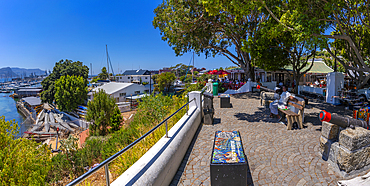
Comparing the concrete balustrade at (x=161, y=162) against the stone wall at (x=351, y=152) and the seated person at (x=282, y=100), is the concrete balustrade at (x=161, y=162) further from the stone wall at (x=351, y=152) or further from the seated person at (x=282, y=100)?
the seated person at (x=282, y=100)

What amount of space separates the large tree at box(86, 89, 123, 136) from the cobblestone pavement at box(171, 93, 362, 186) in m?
12.6

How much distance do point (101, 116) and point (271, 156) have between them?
15.6 meters

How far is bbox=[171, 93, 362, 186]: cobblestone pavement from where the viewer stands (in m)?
3.83

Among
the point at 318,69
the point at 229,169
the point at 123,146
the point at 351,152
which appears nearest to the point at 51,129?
the point at 123,146

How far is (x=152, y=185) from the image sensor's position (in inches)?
117

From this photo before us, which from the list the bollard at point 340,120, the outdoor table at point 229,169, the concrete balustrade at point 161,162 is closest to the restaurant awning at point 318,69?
the bollard at point 340,120

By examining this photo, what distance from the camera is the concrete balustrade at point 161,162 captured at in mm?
2793

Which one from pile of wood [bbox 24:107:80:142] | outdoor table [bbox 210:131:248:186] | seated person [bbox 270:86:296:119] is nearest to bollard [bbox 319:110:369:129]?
outdoor table [bbox 210:131:248:186]

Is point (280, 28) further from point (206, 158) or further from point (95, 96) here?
point (95, 96)

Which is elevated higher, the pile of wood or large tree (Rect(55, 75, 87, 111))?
large tree (Rect(55, 75, 87, 111))

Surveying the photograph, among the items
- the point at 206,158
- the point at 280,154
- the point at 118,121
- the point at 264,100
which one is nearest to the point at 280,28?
the point at 264,100

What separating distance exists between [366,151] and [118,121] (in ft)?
56.9

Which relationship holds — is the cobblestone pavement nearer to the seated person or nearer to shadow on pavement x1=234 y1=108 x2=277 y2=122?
shadow on pavement x1=234 y1=108 x2=277 y2=122

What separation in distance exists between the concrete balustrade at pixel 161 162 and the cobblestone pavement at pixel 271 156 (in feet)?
1.10
